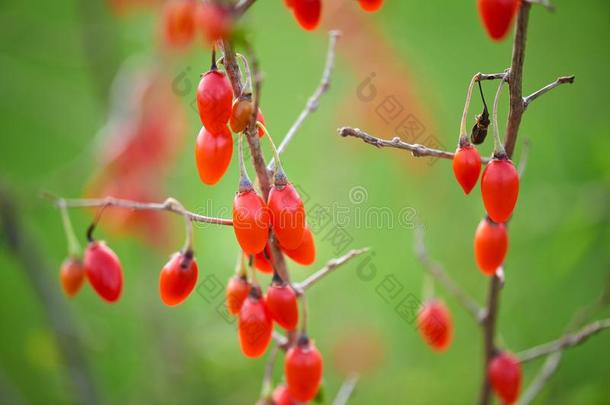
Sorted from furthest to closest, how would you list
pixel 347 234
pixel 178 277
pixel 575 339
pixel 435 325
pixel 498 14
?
pixel 347 234 → pixel 435 325 → pixel 575 339 → pixel 178 277 → pixel 498 14

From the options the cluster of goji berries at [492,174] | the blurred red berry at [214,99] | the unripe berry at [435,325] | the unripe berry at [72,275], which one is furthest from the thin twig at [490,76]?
the unripe berry at [72,275]

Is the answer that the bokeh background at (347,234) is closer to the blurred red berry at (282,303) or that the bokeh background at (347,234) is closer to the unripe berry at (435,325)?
the unripe berry at (435,325)

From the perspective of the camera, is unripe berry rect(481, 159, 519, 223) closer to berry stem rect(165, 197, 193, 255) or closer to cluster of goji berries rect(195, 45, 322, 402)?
cluster of goji berries rect(195, 45, 322, 402)

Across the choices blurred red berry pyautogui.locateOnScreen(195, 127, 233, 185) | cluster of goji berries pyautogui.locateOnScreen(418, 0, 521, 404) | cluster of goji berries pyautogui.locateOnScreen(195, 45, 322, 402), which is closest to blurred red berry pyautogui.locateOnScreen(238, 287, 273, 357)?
cluster of goji berries pyautogui.locateOnScreen(195, 45, 322, 402)

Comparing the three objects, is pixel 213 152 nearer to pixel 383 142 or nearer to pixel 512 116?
pixel 383 142

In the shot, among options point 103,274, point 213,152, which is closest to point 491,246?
point 213,152
